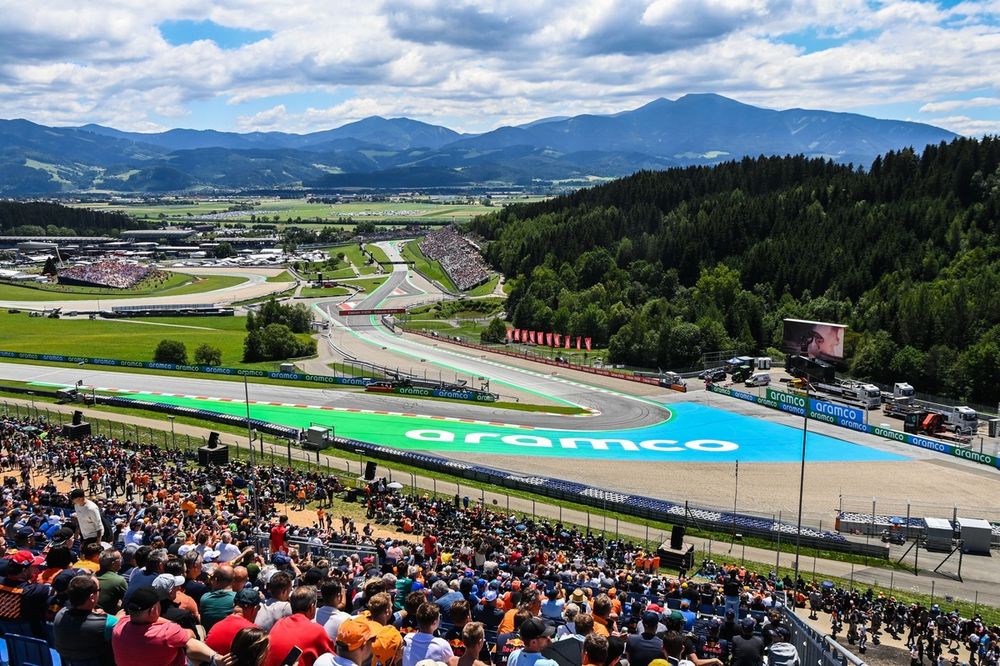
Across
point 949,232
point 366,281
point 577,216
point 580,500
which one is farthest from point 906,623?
point 366,281

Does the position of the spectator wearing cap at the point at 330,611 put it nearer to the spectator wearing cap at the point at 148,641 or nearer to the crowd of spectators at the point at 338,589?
the crowd of spectators at the point at 338,589

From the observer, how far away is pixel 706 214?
12538 centimetres

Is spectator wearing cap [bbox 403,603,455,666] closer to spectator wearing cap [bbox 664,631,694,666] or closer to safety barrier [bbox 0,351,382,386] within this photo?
spectator wearing cap [bbox 664,631,694,666]

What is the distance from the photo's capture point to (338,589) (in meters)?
9.08

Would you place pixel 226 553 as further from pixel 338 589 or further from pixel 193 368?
pixel 193 368

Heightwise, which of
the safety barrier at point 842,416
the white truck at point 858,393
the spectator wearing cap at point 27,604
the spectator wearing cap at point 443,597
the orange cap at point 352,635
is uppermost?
the orange cap at point 352,635

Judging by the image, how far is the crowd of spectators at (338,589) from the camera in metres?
8.04

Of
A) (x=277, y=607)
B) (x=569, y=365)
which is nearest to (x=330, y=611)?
(x=277, y=607)

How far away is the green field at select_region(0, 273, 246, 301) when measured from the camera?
144m

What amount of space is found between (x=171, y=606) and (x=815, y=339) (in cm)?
7196

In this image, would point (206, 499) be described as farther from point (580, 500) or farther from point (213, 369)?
point (213, 369)

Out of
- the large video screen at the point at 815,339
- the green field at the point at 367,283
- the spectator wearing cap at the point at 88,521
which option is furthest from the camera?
the green field at the point at 367,283

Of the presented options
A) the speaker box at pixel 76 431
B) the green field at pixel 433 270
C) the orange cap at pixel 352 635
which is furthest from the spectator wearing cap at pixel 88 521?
the green field at pixel 433 270

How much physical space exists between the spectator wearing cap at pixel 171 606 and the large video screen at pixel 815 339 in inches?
2740
